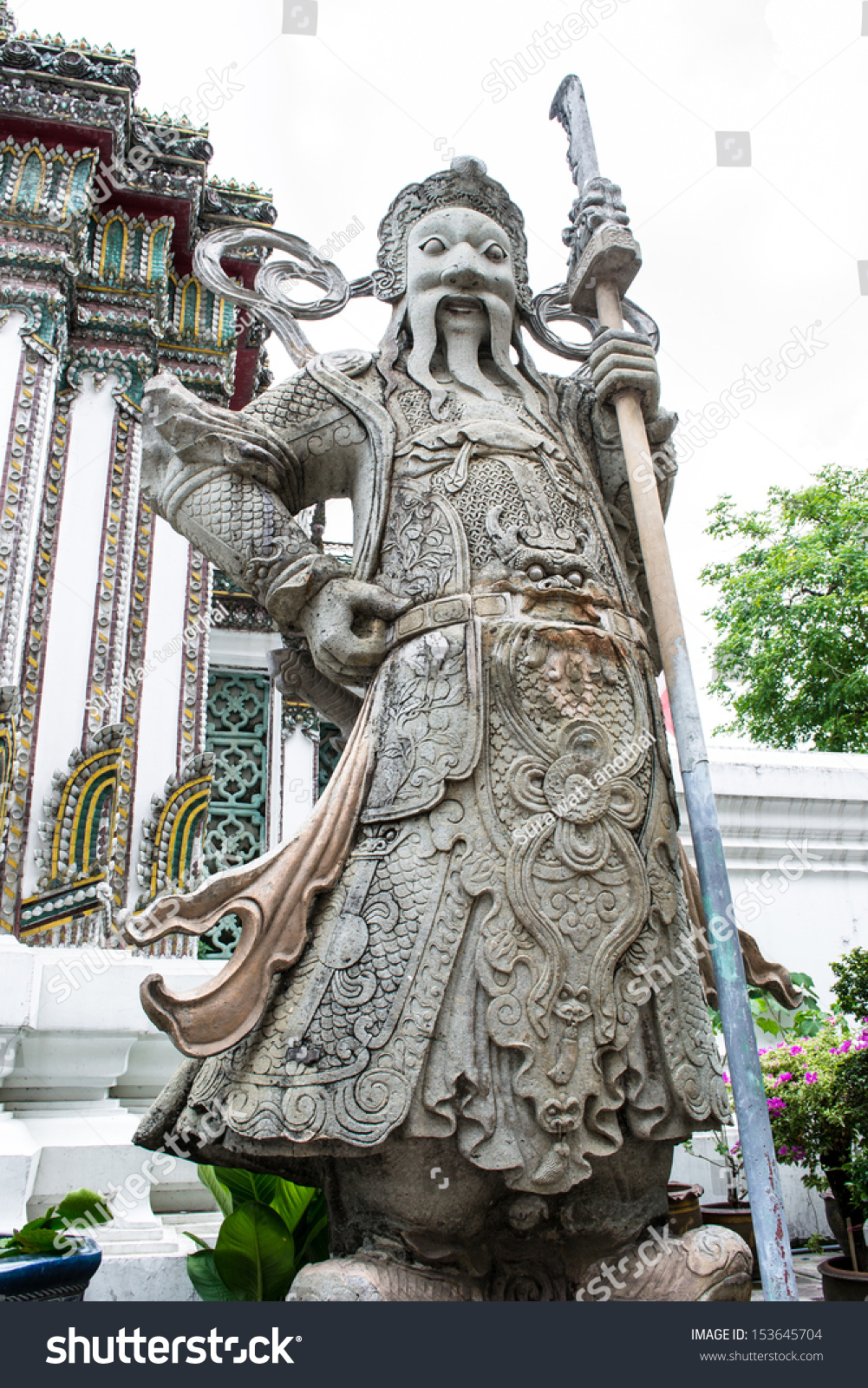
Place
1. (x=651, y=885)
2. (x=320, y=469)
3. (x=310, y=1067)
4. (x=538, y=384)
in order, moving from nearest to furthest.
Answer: (x=310, y=1067) < (x=651, y=885) < (x=320, y=469) < (x=538, y=384)

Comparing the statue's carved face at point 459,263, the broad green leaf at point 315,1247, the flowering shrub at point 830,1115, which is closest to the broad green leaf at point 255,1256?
the broad green leaf at point 315,1247

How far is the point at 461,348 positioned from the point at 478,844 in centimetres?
146

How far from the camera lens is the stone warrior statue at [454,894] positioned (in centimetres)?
176

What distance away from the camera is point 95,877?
4.75 m

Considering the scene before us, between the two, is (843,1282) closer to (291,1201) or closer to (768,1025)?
(768,1025)

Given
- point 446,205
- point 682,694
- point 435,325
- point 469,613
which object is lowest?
point 682,694

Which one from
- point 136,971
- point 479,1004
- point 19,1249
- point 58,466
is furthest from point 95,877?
point 479,1004

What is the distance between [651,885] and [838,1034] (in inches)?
94.0

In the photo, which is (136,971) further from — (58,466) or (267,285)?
(58,466)

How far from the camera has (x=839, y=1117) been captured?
317 centimetres

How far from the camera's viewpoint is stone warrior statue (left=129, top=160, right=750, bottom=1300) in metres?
1.76

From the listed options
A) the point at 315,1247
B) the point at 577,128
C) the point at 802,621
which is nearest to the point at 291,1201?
the point at 315,1247

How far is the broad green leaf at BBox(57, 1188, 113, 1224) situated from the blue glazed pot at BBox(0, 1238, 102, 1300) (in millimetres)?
267

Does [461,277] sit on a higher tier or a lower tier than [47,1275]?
higher
